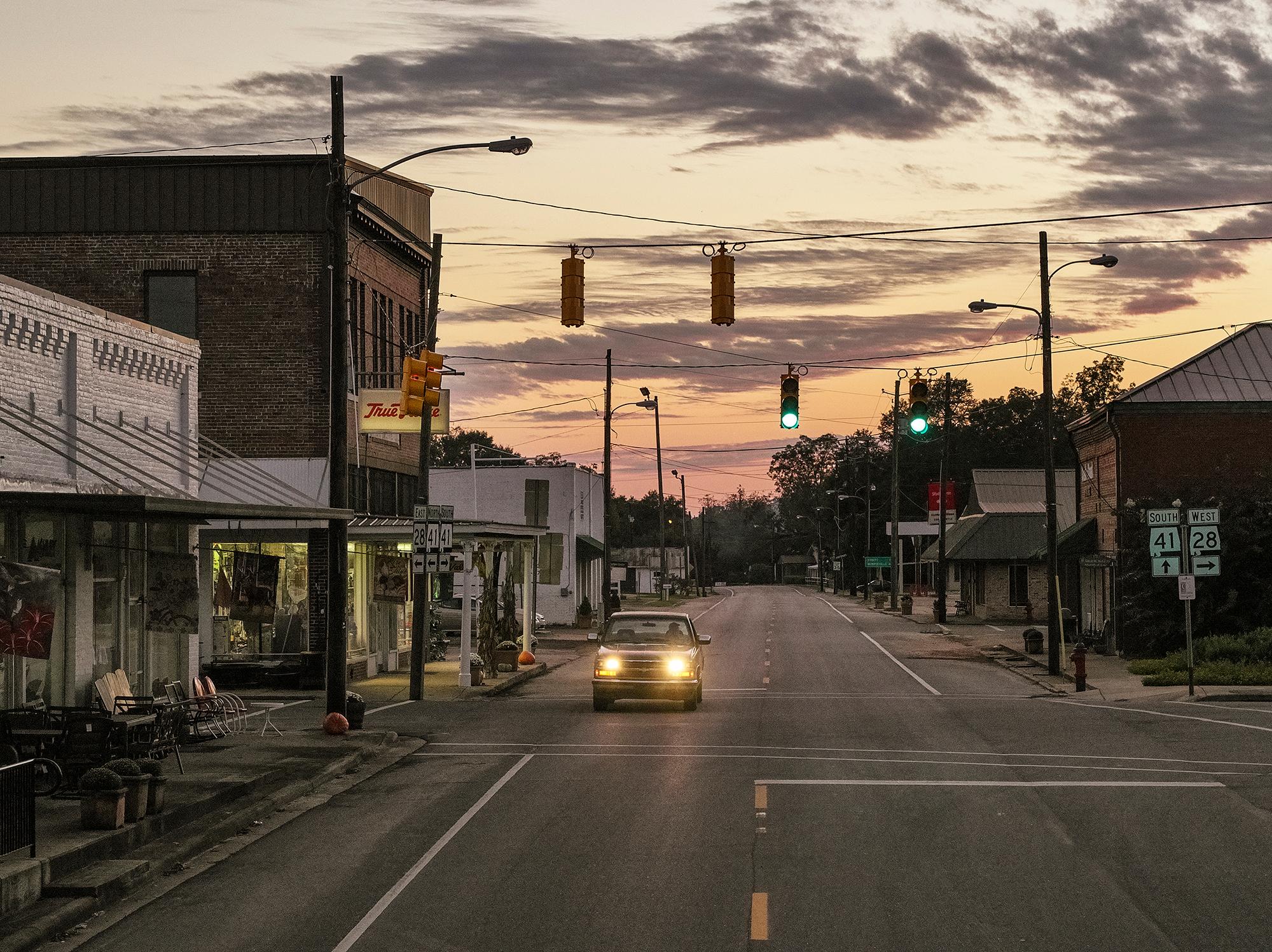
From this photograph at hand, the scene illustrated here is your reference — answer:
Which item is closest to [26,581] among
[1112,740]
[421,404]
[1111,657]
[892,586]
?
[421,404]

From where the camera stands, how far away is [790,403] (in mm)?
29578

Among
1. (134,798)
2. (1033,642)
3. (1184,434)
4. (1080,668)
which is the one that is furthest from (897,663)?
(134,798)

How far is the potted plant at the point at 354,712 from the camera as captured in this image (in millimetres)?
24844

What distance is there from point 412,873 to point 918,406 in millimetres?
20066

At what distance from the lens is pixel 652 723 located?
26500 millimetres

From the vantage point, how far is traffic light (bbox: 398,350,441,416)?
25.5 metres

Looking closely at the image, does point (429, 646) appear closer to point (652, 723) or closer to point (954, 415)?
point (652, 723)

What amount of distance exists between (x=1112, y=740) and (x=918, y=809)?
819 centimetres

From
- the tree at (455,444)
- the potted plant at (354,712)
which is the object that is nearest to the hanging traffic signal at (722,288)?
the potted plant at (354,712)

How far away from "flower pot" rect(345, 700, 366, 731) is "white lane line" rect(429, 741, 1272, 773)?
163cm

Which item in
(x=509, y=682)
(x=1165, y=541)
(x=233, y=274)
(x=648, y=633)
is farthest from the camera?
(x=233, y=274)

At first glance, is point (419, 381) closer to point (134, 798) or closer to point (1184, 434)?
point (134, 798)

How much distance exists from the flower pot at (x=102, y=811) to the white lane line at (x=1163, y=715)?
18.3 meters

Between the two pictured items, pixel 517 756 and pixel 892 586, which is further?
pixel 892 586
